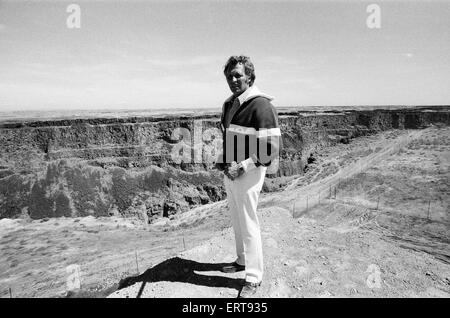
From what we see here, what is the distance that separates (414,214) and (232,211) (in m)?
12.6

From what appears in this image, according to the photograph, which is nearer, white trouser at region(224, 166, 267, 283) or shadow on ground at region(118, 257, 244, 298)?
white trouser at region(224, 166, 267, 283)

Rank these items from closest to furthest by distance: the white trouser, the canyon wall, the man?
the man, the white trouser, the canyon wall

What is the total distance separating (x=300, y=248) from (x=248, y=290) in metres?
1.56

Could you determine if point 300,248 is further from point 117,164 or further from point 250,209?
point 117,164

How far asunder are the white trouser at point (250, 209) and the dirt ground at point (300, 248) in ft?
1.24

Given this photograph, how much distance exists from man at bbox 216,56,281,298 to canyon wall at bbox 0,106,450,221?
2881cm

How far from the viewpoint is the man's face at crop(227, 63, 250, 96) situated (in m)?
2.71

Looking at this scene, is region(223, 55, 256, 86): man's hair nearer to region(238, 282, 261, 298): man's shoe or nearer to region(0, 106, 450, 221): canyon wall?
region(238, 282, 261, 298): man's shoe

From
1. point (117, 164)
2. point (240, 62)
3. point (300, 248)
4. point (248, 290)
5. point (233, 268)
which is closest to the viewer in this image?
point (240, 62)

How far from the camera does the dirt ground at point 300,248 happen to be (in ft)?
11.0

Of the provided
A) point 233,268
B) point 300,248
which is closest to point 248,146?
point 233,268

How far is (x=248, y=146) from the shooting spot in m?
2.75

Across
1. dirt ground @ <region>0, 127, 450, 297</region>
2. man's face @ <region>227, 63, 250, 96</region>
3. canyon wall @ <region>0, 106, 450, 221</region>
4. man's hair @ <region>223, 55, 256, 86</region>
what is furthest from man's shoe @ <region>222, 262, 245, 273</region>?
canyon wall @ <region>0, 106, 450, 221</region>

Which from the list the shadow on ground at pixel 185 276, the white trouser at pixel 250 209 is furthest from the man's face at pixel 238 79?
the shadow on ground at pixel 185 276
